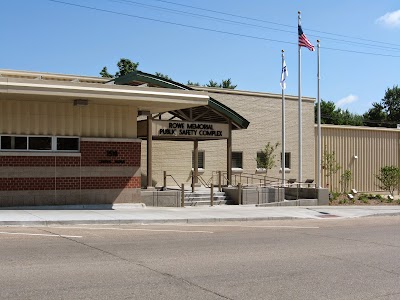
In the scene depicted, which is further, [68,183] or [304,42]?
[304,42]

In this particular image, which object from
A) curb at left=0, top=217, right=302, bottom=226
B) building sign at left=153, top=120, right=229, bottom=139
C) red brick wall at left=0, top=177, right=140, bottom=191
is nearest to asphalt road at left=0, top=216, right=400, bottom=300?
curb at left=0, top=217, right=302, bottom=226

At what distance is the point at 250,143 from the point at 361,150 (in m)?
9.80

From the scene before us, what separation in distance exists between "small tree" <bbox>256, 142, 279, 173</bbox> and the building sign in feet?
27.6

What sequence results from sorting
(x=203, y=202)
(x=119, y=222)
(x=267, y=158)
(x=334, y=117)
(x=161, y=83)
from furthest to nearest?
(x=334, y=117)
(x=267, y=158)
(x=203, y=202)
(x=161, y=83)
(x=119, y=222)

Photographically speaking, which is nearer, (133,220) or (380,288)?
(380,288)

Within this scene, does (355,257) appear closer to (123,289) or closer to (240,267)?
(240,267)

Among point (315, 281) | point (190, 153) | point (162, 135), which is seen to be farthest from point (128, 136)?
point (315, 281)

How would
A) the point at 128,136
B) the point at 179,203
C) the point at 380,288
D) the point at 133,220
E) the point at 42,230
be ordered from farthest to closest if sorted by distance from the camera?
1. the point at 179,203
2. the point at 128,136
3. the point at 133,220
4. the point at 42,230
5. the point at 380,288

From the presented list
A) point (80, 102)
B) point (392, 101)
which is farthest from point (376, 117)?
point (80, 102)

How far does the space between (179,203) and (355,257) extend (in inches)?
455

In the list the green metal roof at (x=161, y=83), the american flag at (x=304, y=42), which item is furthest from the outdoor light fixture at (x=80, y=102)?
the american flag at (x=304, y=42)

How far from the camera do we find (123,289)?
7.47 metres

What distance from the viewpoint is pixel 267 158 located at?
32.6 meters

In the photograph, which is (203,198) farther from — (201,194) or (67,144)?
(67,144)
